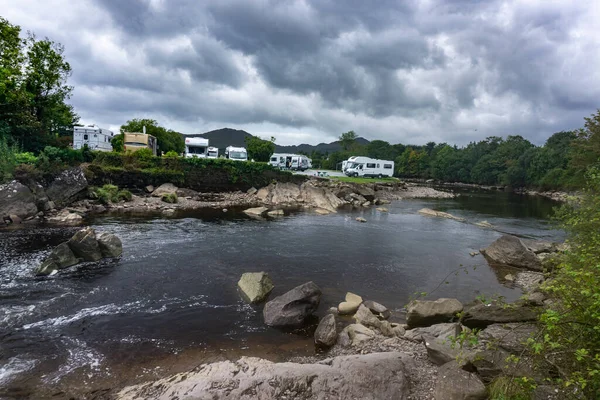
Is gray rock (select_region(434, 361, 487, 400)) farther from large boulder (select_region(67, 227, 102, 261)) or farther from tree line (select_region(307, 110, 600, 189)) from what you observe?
tree line (select_region(307, 110, 600, 189))

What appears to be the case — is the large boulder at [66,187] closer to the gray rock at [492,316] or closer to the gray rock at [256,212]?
the gray rock at [256,212]

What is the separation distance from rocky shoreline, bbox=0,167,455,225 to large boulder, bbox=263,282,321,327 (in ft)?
68.5

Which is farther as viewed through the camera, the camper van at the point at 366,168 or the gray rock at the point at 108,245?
the camper van at the point at 366,168

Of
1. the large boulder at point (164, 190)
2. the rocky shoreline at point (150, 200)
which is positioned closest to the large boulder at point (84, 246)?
the rocky shoreline at point (150, 200)

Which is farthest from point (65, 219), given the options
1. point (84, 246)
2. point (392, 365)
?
point (392, 365)

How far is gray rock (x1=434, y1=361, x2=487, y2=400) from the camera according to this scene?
5961 mm

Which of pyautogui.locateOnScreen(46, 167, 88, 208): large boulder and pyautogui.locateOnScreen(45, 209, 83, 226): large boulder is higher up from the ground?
pyautogui.locateOnScreen(46, 167, 88, 208): large boulder

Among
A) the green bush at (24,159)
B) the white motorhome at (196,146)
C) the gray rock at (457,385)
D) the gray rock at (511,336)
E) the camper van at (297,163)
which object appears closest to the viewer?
the gray rock at (457,385)

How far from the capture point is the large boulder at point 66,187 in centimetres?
2922

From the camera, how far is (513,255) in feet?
63.3

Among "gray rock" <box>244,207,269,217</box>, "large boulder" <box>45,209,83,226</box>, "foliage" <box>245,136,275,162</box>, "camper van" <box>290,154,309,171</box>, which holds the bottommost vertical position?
"large boulder" <box>45,209,83,226</box>

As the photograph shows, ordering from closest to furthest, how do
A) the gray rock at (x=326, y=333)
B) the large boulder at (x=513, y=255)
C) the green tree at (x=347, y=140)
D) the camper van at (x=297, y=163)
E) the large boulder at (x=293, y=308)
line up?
1. the gray rock at (x=326, y=333)
2. the large boulder at (x=293, y=308)
3. the large boulder at (x=513, y=255)
4. the camper van at (x=297, y=163)
5. the green tree at (x=347, y=140)

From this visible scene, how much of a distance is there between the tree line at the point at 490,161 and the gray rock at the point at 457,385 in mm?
63272

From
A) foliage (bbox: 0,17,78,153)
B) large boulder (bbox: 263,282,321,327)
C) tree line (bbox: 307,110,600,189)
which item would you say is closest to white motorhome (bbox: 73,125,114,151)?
foliage (bbox: 0,17,78,153)
